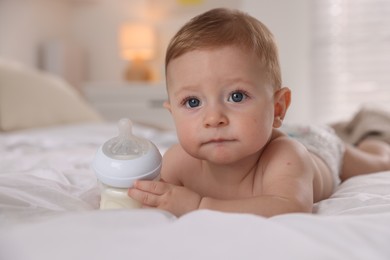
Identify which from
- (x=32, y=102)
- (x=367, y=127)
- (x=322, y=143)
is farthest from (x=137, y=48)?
(x=322, y=143)

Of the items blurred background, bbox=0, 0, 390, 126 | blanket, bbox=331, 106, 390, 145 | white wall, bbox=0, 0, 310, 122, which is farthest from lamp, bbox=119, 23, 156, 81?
blanket, bbox=331, 106, 390, 145

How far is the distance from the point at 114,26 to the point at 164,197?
3.91 meters

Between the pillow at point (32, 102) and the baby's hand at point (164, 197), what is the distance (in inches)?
69.9

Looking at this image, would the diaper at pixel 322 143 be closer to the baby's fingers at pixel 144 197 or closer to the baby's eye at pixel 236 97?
the baby's eye at pixel 236 97

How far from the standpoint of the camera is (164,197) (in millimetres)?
871

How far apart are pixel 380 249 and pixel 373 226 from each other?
0.05 metres

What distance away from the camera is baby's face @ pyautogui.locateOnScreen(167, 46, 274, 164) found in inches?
36.9

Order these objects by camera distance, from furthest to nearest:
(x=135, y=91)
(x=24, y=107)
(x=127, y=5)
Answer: (x=127, y=5) < (x=135, y=91) < (x=24, y=107)

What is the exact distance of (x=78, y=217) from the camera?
2.42 ft

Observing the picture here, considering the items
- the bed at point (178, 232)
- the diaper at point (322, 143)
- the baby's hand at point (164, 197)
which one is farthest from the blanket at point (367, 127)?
the baby's hand at point (164, 197)

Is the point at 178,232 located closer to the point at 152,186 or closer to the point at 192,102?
the point at 152,186

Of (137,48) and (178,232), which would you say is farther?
(137,48)

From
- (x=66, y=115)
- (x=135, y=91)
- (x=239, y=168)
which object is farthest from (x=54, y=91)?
(x=239, y=168)

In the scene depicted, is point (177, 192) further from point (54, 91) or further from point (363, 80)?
point (363, 80)
